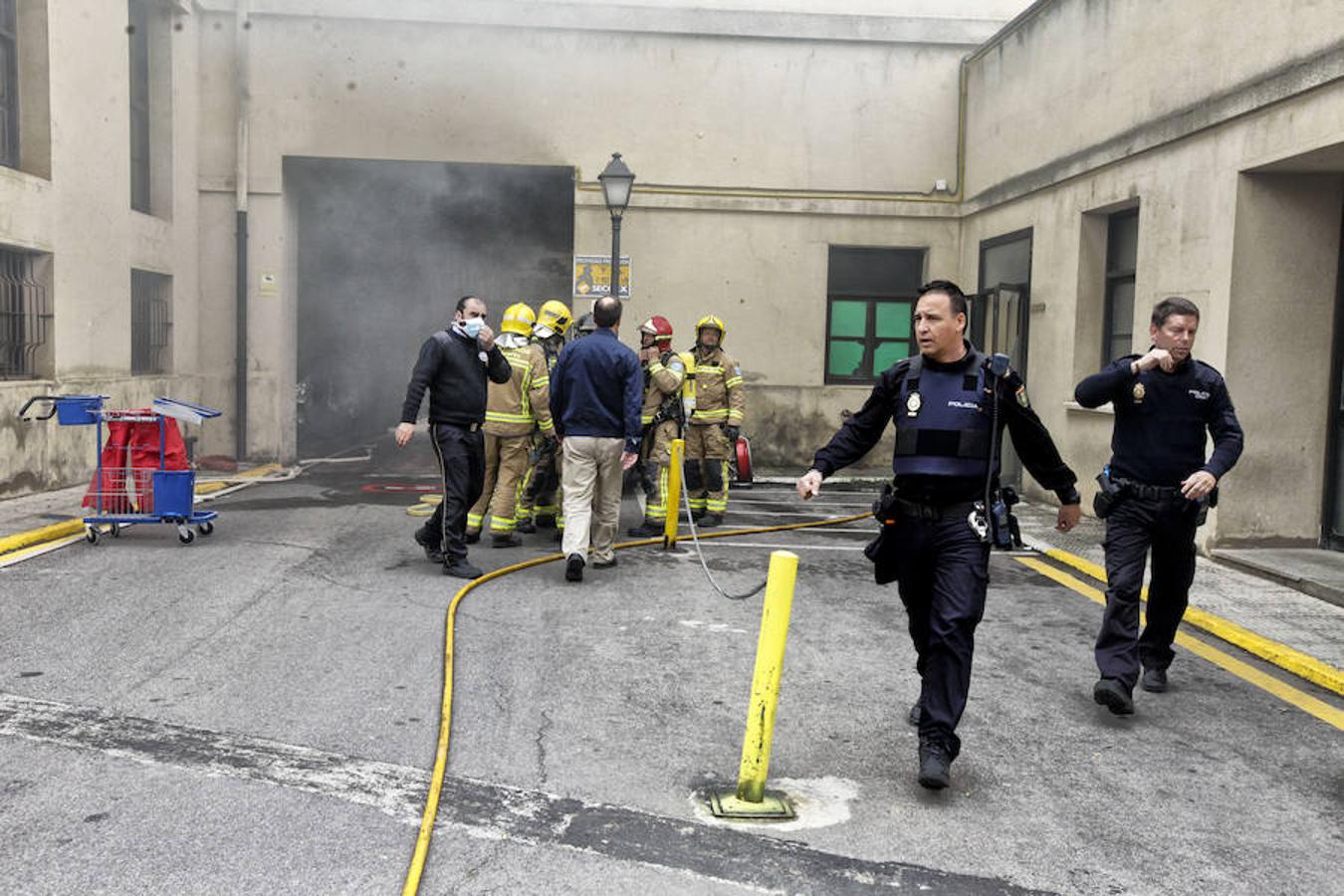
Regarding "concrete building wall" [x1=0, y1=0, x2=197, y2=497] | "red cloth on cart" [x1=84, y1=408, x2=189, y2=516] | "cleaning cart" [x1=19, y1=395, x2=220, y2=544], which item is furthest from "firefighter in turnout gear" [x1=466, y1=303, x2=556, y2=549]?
"concrete building wall" [x1=0, y1=0, x2=197, y2=497]

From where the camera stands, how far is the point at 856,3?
15.5 meters

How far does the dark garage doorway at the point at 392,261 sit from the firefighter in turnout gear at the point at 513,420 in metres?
6.95

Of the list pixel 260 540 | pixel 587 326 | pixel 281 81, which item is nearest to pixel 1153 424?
pixel 587 326

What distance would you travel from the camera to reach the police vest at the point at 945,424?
4406 millimetres

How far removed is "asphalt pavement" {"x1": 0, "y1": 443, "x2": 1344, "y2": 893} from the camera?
356 centimetres

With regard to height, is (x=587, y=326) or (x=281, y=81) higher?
(x=281, y=81)

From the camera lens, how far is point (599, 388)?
8.08m

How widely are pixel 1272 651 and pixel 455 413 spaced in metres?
5.00

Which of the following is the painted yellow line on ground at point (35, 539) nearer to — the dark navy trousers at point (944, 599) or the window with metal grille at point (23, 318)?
the window with metal grille at point (23, 318)

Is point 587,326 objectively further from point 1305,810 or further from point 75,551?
point 1305,810

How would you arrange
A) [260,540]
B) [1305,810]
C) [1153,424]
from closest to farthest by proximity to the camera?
1. [1305,810]
2. [1153,424]
3. [260,540]

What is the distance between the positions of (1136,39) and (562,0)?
7385mm

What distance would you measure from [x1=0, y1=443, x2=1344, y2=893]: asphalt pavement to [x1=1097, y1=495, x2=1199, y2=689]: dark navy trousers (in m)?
0.29

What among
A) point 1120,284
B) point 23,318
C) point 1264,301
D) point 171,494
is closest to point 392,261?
A: point 23,318
